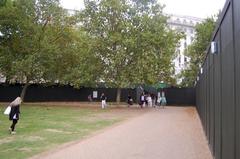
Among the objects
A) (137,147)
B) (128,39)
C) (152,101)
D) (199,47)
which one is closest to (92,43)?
(128,39)

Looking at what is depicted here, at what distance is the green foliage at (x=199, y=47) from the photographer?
190ft

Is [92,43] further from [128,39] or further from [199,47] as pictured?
[199,47]

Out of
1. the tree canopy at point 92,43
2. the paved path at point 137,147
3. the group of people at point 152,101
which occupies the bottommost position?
the paved path at point 137,147

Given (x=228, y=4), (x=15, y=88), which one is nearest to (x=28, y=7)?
(x=15, y=88)

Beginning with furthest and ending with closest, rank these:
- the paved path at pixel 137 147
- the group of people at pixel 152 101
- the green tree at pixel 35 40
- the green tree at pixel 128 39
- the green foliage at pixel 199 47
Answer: the green foliage at pixel 199 47 → the group of people at pixel 152 101 → the green tree at pixel 35 40 → the green tree at pixel 128 39 → the paved path at pixel 137 147

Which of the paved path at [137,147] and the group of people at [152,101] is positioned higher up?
the group of people at [152,101]

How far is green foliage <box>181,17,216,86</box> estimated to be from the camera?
58031mm

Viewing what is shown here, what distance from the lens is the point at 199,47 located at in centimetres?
5897

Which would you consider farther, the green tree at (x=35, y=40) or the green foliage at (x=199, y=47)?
the green foliage at (x=199, y=47)

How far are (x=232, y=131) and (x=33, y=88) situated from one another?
52.5 metres

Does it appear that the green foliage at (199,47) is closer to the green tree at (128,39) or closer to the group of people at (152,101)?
the group of people at (152,101)

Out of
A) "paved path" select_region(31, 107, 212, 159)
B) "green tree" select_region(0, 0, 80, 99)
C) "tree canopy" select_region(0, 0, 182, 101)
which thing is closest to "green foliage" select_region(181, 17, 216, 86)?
"tree canopy" select_region(0, 0, 182, 101)

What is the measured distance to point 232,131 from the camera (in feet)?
22.4

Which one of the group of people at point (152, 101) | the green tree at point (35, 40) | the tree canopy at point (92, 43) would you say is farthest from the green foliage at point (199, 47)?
the green tree at point (35, 40)
